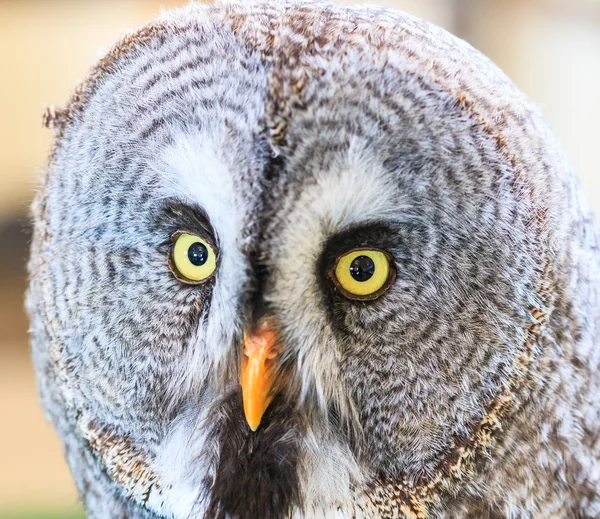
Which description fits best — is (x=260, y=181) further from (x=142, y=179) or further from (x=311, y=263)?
(x=142, y=179)

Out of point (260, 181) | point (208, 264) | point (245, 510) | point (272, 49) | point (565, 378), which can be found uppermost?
point (272, 49)

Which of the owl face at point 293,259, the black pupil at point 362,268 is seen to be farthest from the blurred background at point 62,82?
the black pupil at point 362,268

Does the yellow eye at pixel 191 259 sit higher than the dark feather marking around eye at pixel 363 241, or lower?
lower

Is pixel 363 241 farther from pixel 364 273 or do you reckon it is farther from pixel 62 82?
pixel 62 82

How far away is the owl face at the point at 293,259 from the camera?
833mm

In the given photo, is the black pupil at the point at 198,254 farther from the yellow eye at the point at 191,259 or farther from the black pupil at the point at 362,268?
the black pupil at the point at 362,268

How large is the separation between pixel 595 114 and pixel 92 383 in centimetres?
337

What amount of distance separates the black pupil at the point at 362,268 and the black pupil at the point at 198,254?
187 millimetres

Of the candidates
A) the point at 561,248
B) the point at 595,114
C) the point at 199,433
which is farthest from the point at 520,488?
the point at 595,114

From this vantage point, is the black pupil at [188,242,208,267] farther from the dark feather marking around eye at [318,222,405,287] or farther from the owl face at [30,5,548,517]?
the dark feather marking around eye at [318,222,405,287]

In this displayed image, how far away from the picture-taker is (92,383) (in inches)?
42.2

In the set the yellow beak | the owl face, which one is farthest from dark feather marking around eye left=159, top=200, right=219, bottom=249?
the yellow beak

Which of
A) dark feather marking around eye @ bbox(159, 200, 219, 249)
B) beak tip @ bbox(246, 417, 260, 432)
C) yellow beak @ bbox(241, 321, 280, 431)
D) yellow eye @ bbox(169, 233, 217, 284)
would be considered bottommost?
beak tip @ bbox(246, 417, 260, 432)

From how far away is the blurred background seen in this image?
10.6ft
